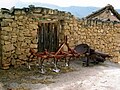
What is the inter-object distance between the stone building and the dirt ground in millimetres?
749

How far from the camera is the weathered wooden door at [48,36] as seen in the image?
449 inches

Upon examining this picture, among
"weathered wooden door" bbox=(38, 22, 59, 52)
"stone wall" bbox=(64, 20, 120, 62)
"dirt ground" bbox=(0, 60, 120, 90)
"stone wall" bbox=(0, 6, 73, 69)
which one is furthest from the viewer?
"stone wall" bbox=(64, 20, 120, 62)

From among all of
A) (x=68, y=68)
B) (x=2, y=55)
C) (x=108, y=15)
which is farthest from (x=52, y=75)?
(x=108, y=15)

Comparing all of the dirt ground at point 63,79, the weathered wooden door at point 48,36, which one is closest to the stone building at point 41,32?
the weathered wooden door at point 48,36

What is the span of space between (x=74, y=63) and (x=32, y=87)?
4231 mm

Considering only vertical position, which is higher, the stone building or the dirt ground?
the stone building

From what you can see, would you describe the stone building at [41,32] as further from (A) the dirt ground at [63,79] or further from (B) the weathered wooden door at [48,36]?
(A) the dirt ground at [63,79]

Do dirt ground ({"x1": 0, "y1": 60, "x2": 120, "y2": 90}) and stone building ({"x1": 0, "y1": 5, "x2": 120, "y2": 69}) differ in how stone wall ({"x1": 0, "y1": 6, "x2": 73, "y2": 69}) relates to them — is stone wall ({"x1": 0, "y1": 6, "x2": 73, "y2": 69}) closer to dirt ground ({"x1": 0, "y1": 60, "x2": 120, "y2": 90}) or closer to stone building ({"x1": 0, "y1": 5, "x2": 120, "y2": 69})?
stone building ({"x1": 0, "y1": 5, "x2": 120, "y2": 69})

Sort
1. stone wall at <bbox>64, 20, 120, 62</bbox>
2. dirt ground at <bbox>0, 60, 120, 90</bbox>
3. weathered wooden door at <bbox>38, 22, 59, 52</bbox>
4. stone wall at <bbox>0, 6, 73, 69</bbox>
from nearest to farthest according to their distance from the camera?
1. dirt ground at <bbox>0, 60, 120, 90</bbox>
2. stone wall at <bbox>0, 6, 73, 69</bbox>
3. weathered wooden door at <bbox>38, 22, 59, 52</bbox>
4. stone wall at <bbox>64, 20, 120, 62</bbox>

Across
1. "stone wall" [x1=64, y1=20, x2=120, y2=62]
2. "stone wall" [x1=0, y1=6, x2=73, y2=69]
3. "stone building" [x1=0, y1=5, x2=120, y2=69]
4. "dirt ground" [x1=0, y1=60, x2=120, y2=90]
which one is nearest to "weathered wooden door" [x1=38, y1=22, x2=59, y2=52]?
"stone building" [x1=0, y1=5, x2=120, y2=69]

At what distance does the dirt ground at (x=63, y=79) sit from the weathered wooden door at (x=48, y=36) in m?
1.51

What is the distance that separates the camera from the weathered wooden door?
1140 cm

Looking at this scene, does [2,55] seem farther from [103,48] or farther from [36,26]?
[103,48]

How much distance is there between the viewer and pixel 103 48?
14.2 m
